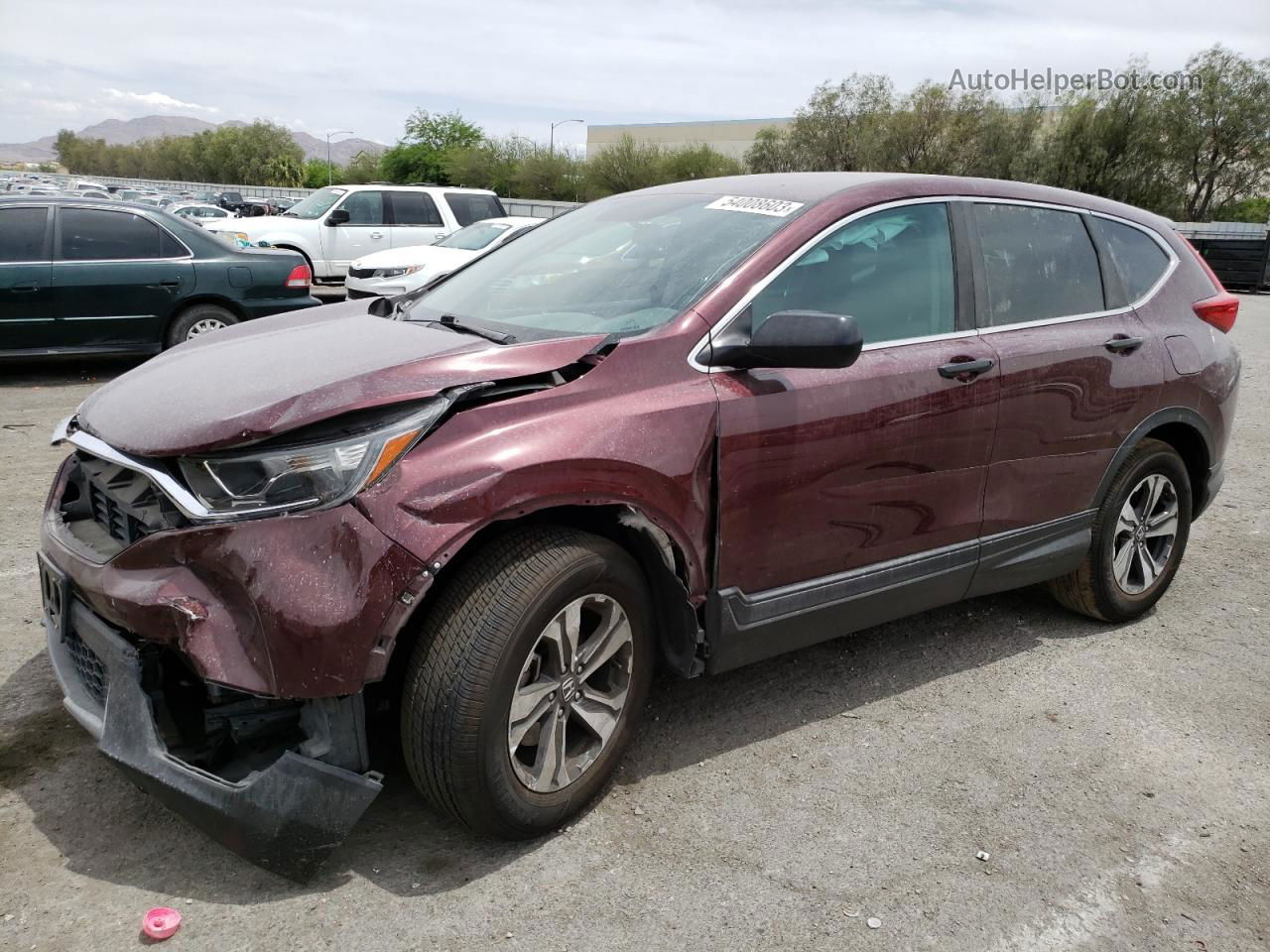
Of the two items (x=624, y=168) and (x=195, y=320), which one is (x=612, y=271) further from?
(x=624, y=168)

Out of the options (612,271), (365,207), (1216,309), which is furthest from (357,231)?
(1216,309)

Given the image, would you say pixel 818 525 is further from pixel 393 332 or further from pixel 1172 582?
pixel 1172 582

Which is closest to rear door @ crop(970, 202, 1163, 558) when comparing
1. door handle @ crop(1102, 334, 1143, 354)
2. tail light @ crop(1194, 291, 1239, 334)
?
door handle @ crop(1102, 334, 1143, 354)

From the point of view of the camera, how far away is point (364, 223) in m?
16.0

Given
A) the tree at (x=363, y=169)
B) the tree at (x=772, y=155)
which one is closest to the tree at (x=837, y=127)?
the tree at (x=772, y=155)

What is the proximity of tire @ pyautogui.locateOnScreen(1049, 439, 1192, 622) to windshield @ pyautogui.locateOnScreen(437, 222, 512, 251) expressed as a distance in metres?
10.1

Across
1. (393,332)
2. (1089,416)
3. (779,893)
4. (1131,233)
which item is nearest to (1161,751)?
(1089,416)

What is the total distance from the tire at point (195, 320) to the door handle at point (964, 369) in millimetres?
7561

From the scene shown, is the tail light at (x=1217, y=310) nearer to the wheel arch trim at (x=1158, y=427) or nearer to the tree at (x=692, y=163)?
the wheel arch trim at (x=1158, y=427)

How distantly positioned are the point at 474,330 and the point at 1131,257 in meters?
2.92

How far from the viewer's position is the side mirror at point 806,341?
2.92 m

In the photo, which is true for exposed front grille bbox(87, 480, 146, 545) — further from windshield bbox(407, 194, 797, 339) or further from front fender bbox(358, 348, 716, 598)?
windshield bbox(407, 194, 797, 339)

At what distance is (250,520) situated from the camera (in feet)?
7.99

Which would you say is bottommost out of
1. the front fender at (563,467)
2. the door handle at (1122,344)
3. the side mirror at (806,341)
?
the front fender at (563,467)
